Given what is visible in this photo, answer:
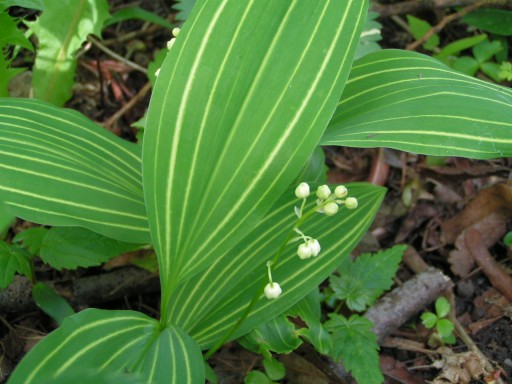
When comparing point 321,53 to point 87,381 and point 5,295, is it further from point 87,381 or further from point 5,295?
point 5,295

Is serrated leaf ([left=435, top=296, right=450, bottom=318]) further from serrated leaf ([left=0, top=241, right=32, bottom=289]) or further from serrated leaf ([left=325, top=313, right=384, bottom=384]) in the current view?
serrated leaf ([left=0, top=241, right=32, bottom=289])

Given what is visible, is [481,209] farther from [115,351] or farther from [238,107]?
[115,351]

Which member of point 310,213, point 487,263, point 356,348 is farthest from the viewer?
point 487,263

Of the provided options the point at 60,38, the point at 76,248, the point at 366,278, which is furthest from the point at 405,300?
the point at 60,38

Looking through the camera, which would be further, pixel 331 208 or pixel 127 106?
pixel 127 106

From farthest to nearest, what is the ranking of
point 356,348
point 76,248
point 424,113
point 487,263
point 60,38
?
1. point 60,38
2. point 487,263
3. point 76,248
4. point 356,348
5. point 424,113

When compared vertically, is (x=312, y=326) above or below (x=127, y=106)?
below

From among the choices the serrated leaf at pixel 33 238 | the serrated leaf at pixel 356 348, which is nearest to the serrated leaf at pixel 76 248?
the serrated leaf at pixel 33 238
